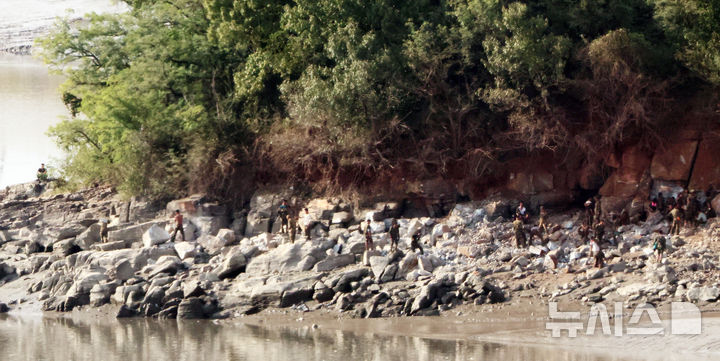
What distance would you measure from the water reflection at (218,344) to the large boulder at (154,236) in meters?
4.80

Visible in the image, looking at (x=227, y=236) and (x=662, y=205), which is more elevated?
(x=662, y=205)

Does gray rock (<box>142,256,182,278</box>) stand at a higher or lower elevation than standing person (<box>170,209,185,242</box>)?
lower

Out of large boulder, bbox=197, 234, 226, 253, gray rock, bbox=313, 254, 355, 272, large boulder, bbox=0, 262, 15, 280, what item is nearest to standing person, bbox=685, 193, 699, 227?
gray rock, bbox=313, 254, 355, 272

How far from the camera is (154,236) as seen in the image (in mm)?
32688

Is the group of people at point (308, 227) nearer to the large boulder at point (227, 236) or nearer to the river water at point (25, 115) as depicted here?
the large boulder at point (227, 236)

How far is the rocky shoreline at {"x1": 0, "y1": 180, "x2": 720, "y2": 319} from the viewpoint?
25.7 m

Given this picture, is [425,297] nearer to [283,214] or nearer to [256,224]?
[283,214]

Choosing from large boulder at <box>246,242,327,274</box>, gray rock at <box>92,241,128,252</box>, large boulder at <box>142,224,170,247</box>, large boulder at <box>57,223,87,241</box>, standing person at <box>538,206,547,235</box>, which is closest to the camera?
large boulder at <box>246,242,327,274</box>

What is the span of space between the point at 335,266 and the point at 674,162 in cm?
1054

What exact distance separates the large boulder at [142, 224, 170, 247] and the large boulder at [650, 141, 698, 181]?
50.3 feet

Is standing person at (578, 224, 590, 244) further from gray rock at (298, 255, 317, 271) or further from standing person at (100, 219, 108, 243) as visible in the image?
standing person at (100, 219, 108, 243)

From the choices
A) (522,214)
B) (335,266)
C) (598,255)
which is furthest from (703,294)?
(335,266)

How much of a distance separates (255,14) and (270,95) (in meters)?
2.90

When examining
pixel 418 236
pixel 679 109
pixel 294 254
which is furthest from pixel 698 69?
pixel 294 254
